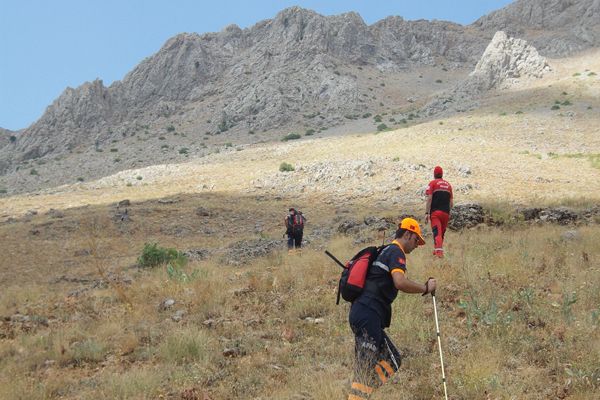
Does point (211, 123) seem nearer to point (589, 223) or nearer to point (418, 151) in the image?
point (418, 151)

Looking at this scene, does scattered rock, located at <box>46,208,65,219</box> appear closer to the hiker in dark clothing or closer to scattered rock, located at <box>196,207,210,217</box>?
scattered rock, located at <box>196,207,210,217</box>

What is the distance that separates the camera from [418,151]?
32062 millimetres

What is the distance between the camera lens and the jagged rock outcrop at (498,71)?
52.6 metres

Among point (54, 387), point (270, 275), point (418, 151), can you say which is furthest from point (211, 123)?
point (54, 387)

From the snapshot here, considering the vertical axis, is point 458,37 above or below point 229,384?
above

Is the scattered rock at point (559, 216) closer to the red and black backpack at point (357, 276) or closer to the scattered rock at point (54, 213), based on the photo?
the red and black backpack at point (357, 276)

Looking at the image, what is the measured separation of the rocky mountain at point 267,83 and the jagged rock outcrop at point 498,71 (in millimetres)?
556

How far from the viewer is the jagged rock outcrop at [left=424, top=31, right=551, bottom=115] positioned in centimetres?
5262

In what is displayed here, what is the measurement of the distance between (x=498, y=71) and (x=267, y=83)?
30.4 metres

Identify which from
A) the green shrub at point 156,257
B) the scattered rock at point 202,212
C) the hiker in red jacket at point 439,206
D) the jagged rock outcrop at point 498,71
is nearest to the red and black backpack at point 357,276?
the hiker in red jacket at point 439,206

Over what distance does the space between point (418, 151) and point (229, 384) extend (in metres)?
28.3

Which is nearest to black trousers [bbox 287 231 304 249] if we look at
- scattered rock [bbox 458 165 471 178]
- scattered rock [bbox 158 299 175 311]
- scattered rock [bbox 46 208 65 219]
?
scattered rock [bbox 158 299 175 311]

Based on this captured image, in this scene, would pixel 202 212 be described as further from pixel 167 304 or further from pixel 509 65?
pixel 509 65

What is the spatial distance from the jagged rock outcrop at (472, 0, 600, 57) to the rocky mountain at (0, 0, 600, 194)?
0.23 meters
